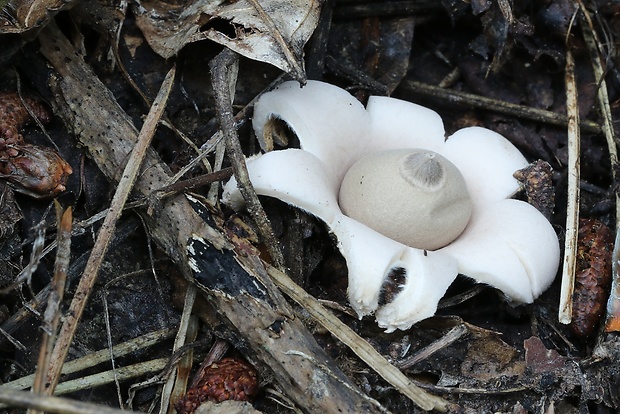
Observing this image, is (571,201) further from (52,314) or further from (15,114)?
(15,114)

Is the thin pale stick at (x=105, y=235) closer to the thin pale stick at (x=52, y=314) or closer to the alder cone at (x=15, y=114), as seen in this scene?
the thin pale stick at (x=52, y=314)

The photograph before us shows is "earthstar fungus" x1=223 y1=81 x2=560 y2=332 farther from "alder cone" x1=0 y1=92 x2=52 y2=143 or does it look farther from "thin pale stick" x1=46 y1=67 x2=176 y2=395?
"alder cone" x1=0 y1=92 x2=52 y2=143

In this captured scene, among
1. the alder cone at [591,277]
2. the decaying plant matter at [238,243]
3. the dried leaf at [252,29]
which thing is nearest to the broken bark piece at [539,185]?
the decaying plant matter at [238,243]

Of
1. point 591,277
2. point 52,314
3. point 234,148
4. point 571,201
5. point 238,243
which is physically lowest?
point 591,277

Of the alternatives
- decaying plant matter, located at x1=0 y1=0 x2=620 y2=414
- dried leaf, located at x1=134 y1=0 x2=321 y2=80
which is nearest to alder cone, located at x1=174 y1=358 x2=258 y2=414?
decaying plant matter, located at x1=0 y1=0 x2=620 y2=414

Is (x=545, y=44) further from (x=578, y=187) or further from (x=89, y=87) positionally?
(x=89, y=87)

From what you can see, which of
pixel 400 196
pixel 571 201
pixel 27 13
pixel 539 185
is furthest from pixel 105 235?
pixel 571 201
